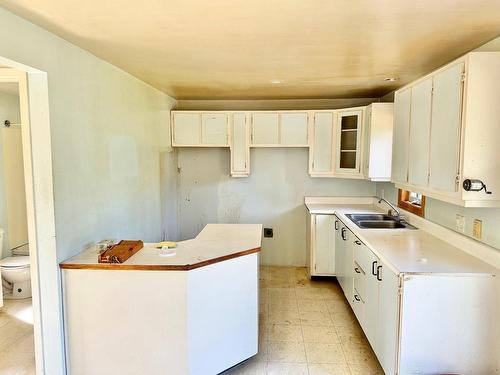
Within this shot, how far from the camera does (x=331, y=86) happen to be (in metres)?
3.51

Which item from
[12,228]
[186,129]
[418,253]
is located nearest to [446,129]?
[418,253]

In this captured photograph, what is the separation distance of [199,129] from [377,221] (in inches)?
92.1

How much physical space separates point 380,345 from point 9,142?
391 cm

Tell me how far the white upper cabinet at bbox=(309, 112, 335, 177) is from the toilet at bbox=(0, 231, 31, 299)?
3267 mm

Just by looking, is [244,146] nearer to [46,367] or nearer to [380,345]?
[380,345]

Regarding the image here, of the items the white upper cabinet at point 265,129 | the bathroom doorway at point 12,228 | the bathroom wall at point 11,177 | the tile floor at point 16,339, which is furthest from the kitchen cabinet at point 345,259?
the bathroom wall at point 11,177

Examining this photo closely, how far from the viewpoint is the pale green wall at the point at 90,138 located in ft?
6.11

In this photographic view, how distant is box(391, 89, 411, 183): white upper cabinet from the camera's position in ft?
8.52

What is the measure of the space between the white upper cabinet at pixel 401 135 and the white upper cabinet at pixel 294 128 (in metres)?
1.37

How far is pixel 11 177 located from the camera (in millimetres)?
3521

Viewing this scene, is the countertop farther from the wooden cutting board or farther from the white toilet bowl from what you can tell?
the white toilet bowl

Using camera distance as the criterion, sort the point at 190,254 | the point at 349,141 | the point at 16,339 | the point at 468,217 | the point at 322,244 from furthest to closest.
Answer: the point at 349,141 < the point at 322,244 < the point at 16,339 < the point at 468,217 < the point at 190,254

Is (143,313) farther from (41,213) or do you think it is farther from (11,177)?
(11,177)

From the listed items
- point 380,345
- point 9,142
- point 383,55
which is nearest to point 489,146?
point 383,55
